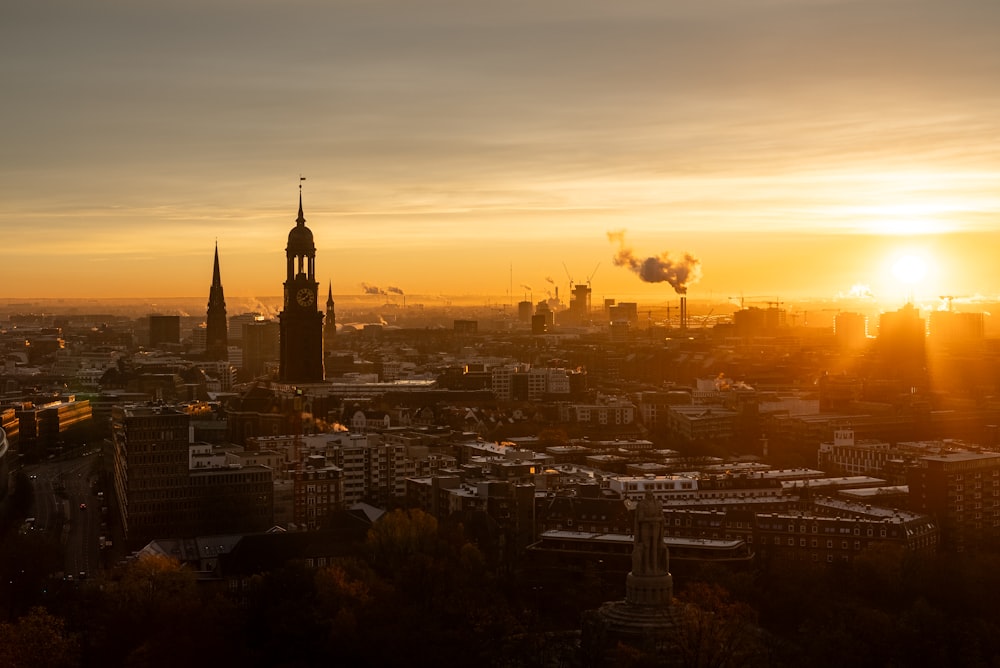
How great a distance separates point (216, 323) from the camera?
126 meters

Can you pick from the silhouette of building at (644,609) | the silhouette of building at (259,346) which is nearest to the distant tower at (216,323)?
the silhouette of building at (259,346)

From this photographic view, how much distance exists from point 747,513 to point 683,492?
15.0ft

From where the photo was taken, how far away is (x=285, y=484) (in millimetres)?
48812

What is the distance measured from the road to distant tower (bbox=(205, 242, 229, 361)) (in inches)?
2051

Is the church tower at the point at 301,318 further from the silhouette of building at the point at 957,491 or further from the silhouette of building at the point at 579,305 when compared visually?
the silhouette of building at the point at 579,305

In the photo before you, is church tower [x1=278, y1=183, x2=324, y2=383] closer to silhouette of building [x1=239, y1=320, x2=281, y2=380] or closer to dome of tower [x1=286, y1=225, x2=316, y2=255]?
dome of tower [x1=286, y1=225, x2=316, y2=255]

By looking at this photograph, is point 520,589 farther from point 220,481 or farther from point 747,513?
point 220,481

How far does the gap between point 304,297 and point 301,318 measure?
1.16 metres

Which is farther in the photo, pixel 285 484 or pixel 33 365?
pixel 33 365

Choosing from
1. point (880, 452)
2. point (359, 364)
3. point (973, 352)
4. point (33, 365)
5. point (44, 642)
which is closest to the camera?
point (44, 642)

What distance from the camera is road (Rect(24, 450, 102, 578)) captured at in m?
43.6

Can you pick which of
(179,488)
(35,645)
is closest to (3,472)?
(179,488)

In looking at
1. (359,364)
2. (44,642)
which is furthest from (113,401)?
(44,642)

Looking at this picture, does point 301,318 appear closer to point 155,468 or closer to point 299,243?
point 299,243
